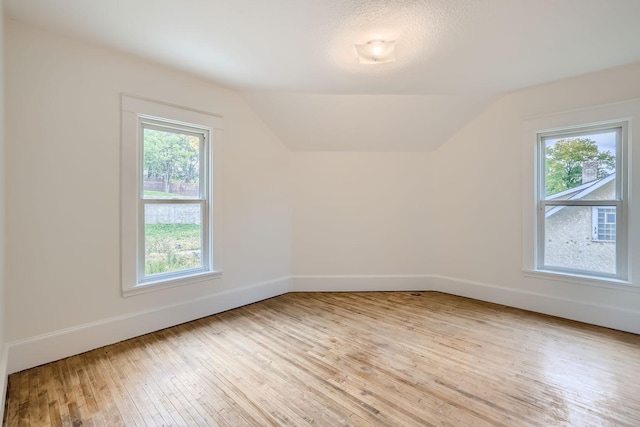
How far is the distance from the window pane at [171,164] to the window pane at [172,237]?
143 mm

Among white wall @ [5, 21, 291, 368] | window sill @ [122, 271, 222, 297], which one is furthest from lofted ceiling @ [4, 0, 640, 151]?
window sill @ [122, 271, 222, 297]

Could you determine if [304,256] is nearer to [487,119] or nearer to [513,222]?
[513,222]

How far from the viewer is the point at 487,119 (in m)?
3.77

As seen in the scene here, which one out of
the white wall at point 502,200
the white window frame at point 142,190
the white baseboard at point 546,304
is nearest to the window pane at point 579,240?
the white wall at point 502,200

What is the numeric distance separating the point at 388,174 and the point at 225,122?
2271mm

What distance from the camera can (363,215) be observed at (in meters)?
4.33

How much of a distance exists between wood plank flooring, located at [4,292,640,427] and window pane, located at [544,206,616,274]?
0.63m

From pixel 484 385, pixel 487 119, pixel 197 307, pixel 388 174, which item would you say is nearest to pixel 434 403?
pixel 484 385

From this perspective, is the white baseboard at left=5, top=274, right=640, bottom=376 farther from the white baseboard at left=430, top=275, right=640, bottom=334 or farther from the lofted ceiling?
the lofted ceiling

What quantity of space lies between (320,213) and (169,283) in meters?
2.10

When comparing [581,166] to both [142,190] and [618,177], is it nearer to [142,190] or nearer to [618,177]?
[618,177]

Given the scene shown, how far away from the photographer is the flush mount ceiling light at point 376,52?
2.33m

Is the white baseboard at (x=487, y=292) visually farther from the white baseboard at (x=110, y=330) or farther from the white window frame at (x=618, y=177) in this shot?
the white baseboard at (x=110, y=330)

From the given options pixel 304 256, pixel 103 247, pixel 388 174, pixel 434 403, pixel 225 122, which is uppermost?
pixel 225 122
